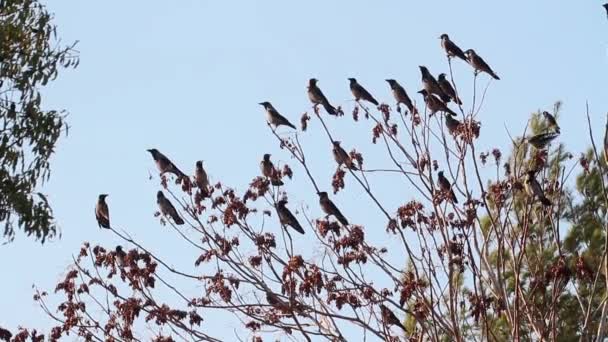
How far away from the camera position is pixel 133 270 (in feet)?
44.4

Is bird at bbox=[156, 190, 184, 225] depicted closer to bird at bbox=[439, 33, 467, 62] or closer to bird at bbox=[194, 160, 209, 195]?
bird at bbox=[194, 160, 209, 195]

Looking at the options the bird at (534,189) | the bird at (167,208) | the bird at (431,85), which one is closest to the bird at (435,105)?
the bird at (431,85)

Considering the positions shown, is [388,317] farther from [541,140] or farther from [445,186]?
[541,140]

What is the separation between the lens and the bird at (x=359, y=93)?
14.2 metres

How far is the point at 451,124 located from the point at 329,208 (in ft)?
4.52

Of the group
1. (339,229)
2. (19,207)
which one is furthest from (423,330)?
(19,207)

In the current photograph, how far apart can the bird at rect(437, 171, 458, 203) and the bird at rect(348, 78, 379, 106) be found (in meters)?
1.04

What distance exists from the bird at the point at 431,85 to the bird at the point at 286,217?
185 centimetres

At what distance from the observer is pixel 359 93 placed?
1441 centimetres

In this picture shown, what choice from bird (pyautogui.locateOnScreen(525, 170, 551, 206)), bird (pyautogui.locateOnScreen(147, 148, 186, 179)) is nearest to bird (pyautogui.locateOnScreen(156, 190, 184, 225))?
bird (pyautogui.locateOnScreen(147, 148, 186, 179))

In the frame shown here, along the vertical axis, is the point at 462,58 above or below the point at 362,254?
above

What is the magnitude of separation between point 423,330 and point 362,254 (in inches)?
40.0

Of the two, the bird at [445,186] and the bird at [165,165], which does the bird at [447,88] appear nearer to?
the bird at [445,186]

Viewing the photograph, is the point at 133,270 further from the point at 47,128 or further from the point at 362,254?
the point at 47,128
